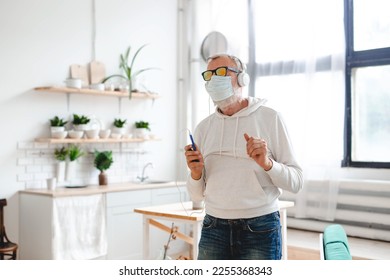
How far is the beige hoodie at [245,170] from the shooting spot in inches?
80.5

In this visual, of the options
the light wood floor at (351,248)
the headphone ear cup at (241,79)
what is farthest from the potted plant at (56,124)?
the headphone ear cup at (241,79)

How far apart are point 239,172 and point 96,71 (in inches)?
145

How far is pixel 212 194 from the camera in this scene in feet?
6.96

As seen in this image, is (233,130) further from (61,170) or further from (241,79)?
(61,170)

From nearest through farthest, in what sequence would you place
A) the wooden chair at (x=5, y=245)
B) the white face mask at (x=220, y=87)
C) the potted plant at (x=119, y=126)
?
the white face mask at (x=220, y=87)
the wooden chair at (x=5, y=245)
the potted plant at (x=119, y=126)

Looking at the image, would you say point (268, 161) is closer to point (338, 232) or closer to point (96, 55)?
point (338, 232)

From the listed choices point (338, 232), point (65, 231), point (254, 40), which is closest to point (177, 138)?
point (254, 40)

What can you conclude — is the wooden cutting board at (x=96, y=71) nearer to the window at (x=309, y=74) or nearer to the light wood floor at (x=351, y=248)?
the window at (x=309, y=74)

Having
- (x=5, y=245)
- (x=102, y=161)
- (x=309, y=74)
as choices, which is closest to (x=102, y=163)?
(x=102, y=161)

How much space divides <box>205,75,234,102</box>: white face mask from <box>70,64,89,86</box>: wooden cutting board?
335cm

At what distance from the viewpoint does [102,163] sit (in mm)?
5332

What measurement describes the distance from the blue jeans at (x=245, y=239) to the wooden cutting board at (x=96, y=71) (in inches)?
143

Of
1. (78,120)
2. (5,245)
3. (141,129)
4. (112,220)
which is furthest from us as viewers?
(141,129)

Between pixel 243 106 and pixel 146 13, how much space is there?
4.20 m
